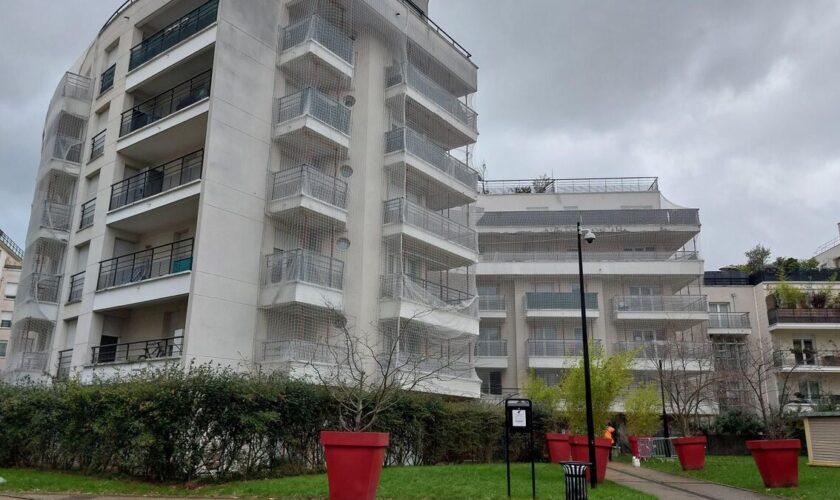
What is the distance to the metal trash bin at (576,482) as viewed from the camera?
11430 millimetres

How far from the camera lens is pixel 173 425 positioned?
15094mm

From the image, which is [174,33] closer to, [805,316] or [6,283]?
[805,316]

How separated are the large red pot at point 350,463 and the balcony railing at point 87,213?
64.1 feet

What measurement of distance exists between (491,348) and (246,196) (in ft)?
69.9

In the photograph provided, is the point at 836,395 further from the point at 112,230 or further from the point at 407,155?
the point at 112,230

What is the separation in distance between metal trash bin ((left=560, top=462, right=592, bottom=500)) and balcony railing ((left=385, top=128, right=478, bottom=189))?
1712 cm

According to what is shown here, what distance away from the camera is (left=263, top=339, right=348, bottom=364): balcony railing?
858 inches

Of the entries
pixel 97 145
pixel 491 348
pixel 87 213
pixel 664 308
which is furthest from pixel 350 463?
pixel 664 308

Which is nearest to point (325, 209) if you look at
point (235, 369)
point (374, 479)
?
point (235, 369)

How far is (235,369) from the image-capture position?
2139 centimetres

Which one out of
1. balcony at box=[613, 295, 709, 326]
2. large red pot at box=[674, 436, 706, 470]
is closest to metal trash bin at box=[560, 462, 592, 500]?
large red pot at box=[674, 436, 706, 470]

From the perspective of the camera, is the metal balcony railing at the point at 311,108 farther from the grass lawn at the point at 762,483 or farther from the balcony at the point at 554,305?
the balcony at the point at 554,305

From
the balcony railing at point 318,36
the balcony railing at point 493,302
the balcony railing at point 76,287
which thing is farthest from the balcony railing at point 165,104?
the balcony railing at point 493,302

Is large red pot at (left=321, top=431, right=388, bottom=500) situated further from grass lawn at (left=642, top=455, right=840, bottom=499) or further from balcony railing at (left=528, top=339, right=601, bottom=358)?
balcony railing at (left=528, top=339, right=601, bottom=358)
